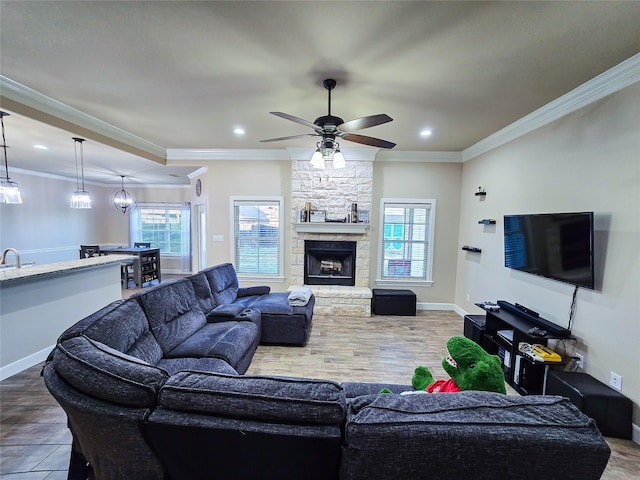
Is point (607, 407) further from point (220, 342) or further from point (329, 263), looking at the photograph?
point (329, 263)

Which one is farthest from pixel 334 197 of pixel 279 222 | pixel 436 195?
pixel 436 195

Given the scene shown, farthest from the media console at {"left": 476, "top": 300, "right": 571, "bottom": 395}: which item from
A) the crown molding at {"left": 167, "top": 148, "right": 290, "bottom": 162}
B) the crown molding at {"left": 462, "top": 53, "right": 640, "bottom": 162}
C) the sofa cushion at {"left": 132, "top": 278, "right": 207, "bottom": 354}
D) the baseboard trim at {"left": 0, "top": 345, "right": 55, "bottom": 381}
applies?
the baseboard trim at {"left": 0, "top": 345, "right": 55, "bottom": 381}

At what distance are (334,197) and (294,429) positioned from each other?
14.0ft

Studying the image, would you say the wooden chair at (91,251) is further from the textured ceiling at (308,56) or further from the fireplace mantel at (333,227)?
the fireplace mantel at (333,227)

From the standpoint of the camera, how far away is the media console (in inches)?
99.7

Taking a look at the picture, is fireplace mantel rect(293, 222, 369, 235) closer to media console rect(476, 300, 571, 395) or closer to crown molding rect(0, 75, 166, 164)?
media console rect(476, 300, 571, 395)

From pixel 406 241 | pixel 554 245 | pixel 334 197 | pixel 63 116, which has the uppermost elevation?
pixel 63 116

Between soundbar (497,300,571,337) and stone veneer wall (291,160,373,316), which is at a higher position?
stone veneer wall (291,160,373,316)

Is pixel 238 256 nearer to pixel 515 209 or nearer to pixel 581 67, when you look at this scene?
pixel 515 209

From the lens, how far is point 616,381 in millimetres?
2160

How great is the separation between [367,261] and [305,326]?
200 cm

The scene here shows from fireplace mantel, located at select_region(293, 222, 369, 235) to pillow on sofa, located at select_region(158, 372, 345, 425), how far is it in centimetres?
382

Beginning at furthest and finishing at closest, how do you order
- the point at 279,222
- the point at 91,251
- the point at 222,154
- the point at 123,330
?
the point at 91,251 < the point at 279,222 < the point at 222,154 < the point at 123,330

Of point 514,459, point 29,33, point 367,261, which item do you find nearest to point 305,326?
point 367,261
